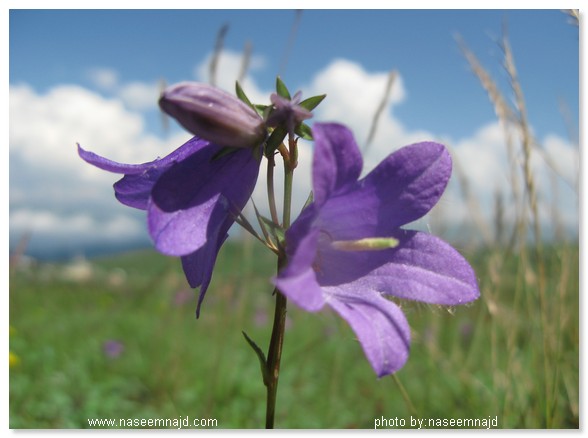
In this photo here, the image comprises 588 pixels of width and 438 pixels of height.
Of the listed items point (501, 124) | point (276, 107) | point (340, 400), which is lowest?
point (340, 400)

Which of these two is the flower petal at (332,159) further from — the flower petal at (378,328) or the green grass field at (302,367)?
the green grass field at (302,367)

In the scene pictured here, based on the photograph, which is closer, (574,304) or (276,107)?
(276,107)

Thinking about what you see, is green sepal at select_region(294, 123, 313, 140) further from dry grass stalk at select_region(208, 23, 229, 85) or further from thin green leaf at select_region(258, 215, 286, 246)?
dry grass stalk at select_region(208, 23, 229, 85)

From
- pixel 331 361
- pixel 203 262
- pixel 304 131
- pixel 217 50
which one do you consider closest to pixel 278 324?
pixel 203 262

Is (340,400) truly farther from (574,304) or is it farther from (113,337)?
(113,337)

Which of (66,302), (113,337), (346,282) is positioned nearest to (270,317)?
(113,337)

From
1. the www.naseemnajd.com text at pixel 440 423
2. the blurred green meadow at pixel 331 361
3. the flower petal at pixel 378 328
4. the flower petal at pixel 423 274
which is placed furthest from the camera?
the www.naseemnajd.com text at pixel 440 423

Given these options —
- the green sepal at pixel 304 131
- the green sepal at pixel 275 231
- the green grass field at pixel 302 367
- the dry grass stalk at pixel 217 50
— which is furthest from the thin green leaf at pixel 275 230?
the dry grass stalk at pixel 217 50
